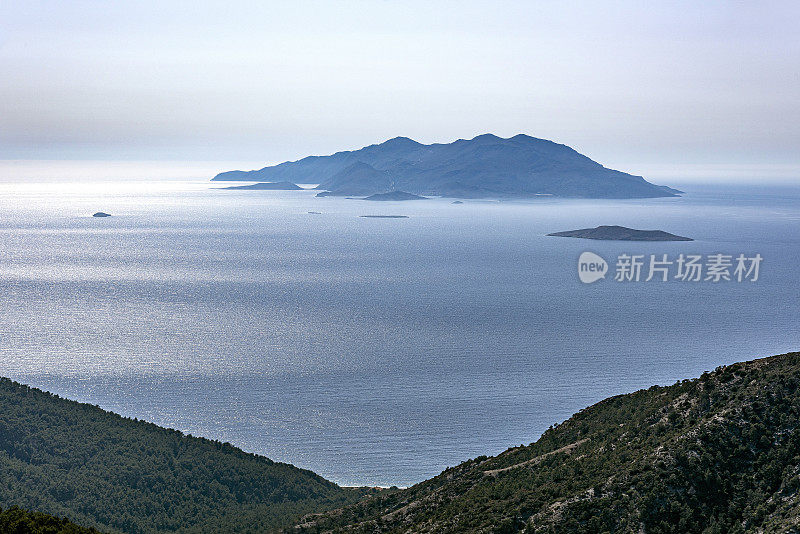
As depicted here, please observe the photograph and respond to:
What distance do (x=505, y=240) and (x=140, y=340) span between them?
401 ft

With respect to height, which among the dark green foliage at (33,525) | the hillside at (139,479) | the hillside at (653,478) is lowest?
the hillside at (139,479)

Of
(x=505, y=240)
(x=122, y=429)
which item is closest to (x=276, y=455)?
(x=122, y=429)

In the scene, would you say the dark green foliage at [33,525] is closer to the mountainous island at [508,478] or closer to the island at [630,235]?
the mountainous island at [508,478]

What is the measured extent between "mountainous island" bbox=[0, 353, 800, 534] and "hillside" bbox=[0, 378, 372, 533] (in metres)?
0.09

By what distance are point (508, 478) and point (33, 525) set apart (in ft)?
53.2

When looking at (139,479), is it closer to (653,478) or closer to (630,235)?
(653,478)

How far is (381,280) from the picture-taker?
120 metres

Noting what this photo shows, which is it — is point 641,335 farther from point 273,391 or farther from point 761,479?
point 761,479

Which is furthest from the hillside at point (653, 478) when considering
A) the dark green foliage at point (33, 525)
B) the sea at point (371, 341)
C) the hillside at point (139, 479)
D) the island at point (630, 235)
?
the island at point (630, 235)

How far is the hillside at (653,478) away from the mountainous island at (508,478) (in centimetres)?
5

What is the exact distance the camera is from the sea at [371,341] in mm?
50812

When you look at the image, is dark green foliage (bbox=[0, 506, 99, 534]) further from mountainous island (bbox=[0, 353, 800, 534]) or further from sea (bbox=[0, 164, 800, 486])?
sea (bbox=[0, 164, 800, 486])

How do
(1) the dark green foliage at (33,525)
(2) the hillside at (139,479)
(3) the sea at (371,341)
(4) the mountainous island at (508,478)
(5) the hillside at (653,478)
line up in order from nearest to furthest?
(5) the hillside at (653,478), (4) the mountainous island at (508,478), (1) the dark green foliage at (33,525), (2) the hillside at (139,479), (3) the sea at (371,341)

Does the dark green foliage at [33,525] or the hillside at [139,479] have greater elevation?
the dark green foliage at [33,525]
